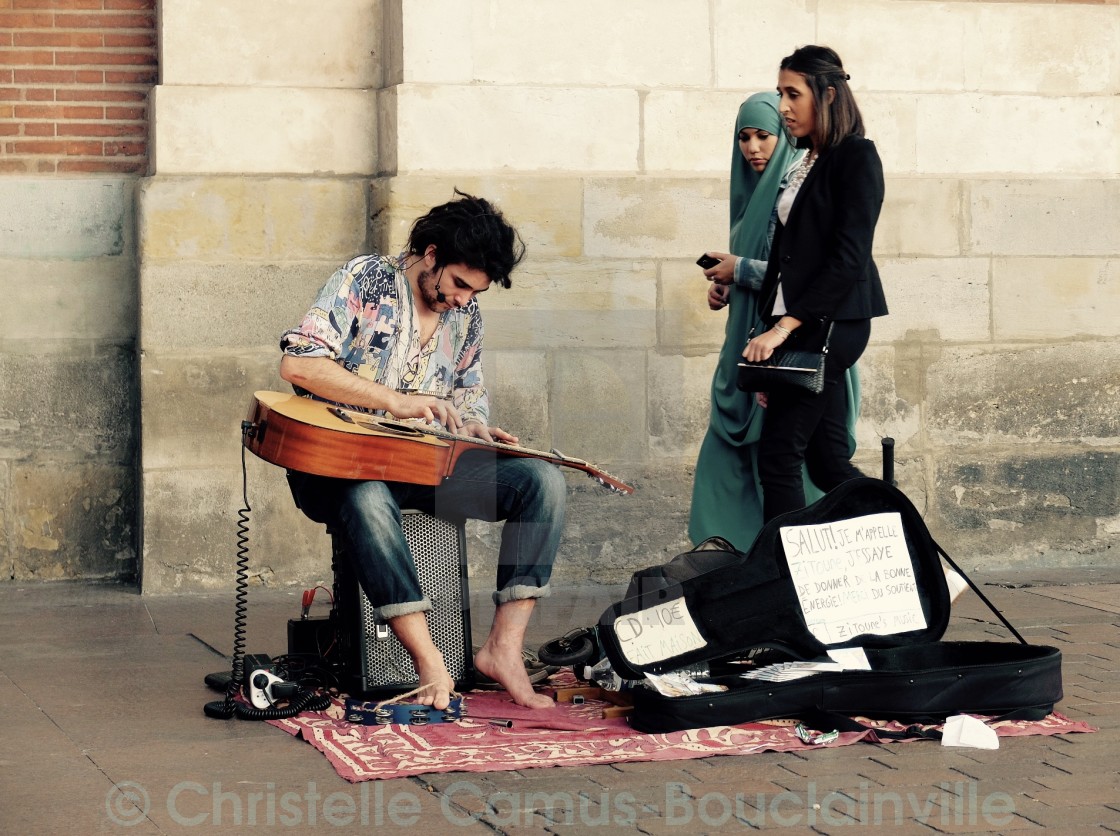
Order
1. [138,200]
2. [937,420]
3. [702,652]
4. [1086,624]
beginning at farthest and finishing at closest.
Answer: [937,420] < [138,200] < [1086,624] < [702,652]

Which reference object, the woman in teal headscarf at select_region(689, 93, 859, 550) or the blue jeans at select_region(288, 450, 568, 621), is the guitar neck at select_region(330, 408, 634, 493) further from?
the woman in teal headscarf at select_region(689, 93, 859, 550)

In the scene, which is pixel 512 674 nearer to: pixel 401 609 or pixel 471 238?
pixel 401 609

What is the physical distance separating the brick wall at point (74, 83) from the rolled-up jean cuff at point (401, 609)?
301cm

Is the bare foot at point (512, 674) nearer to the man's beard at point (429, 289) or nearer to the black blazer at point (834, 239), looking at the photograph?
the man's beard at point (429, 289)

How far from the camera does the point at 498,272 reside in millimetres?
4324

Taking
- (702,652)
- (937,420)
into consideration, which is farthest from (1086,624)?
(702,652)

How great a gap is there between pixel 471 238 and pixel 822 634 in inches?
54.9

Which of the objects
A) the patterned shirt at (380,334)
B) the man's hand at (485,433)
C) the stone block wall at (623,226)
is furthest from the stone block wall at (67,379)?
the man's hand at (485,433)

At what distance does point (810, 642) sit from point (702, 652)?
0.96 ft

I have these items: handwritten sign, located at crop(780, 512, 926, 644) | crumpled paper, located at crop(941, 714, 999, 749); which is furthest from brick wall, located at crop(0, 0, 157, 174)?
crumpled paper, located at crop(941, 714, 999, 749)

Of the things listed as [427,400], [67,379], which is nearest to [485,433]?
[427,400]

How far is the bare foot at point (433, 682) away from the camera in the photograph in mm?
4098

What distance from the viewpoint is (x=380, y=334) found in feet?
14.4

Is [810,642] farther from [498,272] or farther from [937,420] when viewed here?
[937,420]
